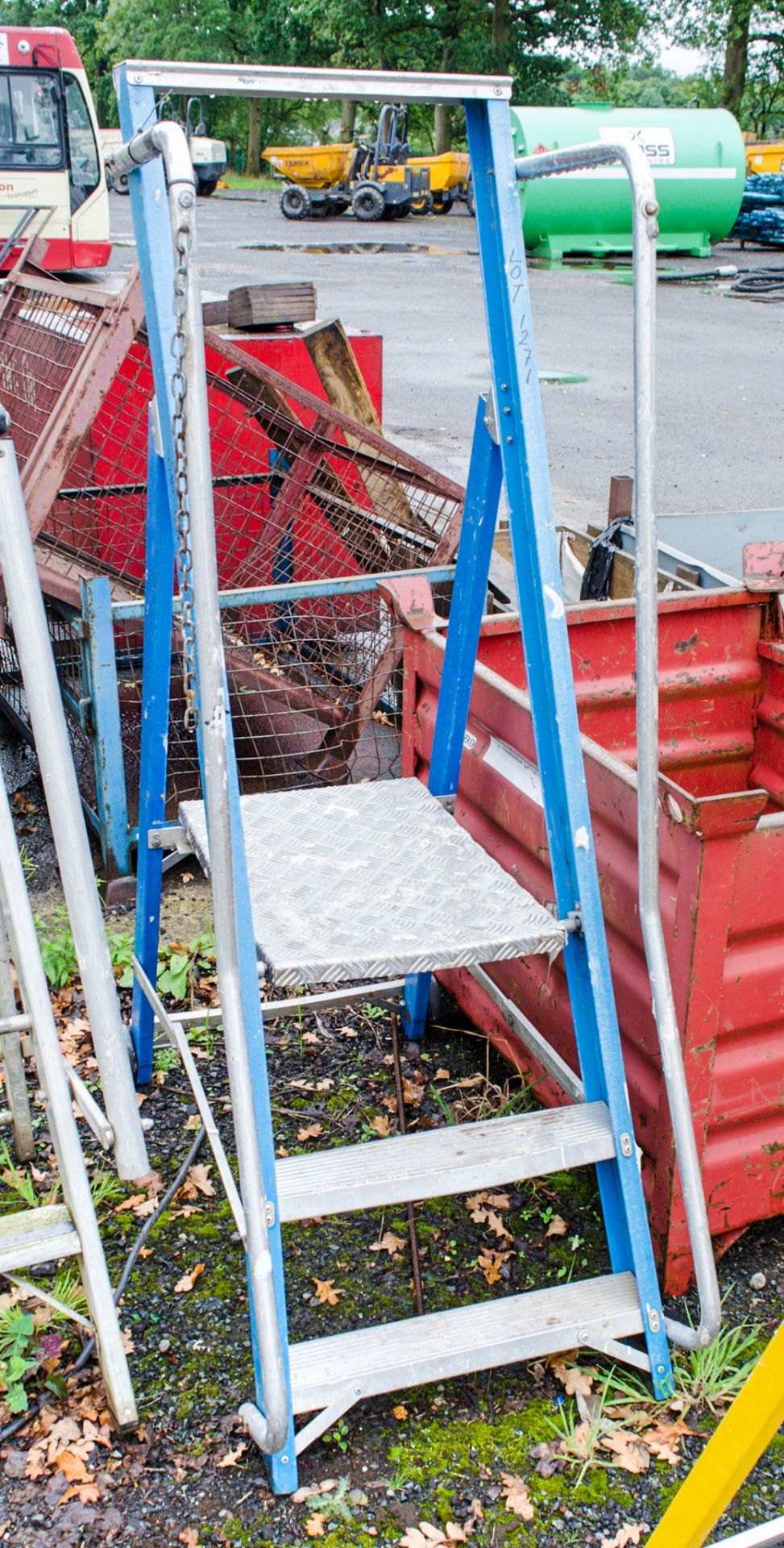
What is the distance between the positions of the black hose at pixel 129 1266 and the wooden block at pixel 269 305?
399cm

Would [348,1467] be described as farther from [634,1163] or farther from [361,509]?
[361,509]

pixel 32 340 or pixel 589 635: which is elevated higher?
pixel 32 340

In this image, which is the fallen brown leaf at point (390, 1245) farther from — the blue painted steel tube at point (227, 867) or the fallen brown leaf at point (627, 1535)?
the fallen brown leaf at point (627, 1535)

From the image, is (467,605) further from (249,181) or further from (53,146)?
(249,181)

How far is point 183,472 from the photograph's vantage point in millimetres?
1816

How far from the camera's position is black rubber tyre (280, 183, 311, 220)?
27.8 metres

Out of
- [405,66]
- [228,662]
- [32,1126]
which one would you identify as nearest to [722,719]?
[228,662]

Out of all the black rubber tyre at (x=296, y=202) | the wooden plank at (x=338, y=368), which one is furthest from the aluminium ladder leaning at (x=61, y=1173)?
the black rubber tyre at (x=296, y=202)

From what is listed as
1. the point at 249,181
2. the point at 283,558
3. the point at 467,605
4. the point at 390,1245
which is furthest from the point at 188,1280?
the point at 249,181

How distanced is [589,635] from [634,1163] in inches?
63.2

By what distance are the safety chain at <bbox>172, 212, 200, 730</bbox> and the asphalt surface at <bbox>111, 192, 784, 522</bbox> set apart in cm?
626

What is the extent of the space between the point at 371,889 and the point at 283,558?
92.5 inches

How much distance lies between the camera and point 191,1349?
7.80 ft

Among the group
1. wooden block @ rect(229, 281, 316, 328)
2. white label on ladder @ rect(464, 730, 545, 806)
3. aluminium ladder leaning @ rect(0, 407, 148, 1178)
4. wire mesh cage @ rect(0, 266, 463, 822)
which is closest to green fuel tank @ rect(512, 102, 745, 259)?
wooden block @ rect(229, 281, 316, 328)
